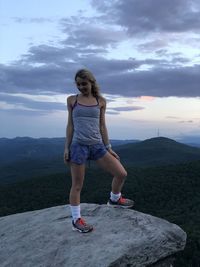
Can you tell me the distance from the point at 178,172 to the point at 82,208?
7868 cm

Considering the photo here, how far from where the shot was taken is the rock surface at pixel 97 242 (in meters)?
10.0

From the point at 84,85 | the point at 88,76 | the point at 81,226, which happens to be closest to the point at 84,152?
the point at 84,85

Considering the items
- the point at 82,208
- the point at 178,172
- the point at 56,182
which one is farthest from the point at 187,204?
the point at 82,208

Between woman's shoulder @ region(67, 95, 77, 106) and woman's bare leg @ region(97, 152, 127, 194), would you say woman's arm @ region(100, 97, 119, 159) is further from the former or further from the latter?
woman's shoulder @ region(67, 95, 77, 106)

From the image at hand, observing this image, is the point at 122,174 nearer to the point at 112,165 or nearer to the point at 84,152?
the point at 112,165

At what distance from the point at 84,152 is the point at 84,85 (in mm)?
1630

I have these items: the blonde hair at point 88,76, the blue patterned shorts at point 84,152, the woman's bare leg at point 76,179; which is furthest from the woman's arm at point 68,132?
the blonde hair at point 88,76

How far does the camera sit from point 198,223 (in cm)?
5312

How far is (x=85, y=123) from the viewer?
9938mm

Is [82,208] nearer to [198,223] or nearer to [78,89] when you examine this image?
[78,89]

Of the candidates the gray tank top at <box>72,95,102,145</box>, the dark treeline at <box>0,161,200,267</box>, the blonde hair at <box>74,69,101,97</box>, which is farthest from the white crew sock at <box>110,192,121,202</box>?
the dark treeline at <box>0,161,200,267</box>

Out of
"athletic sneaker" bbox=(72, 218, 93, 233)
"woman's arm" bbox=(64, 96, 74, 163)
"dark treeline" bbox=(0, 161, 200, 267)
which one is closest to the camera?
"woman's arm" bbox=(64, 96, 74, 163)

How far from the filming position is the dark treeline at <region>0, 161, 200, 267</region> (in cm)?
6588

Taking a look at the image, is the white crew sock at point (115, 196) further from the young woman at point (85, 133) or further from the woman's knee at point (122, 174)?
the young woman at point (85, 133)
